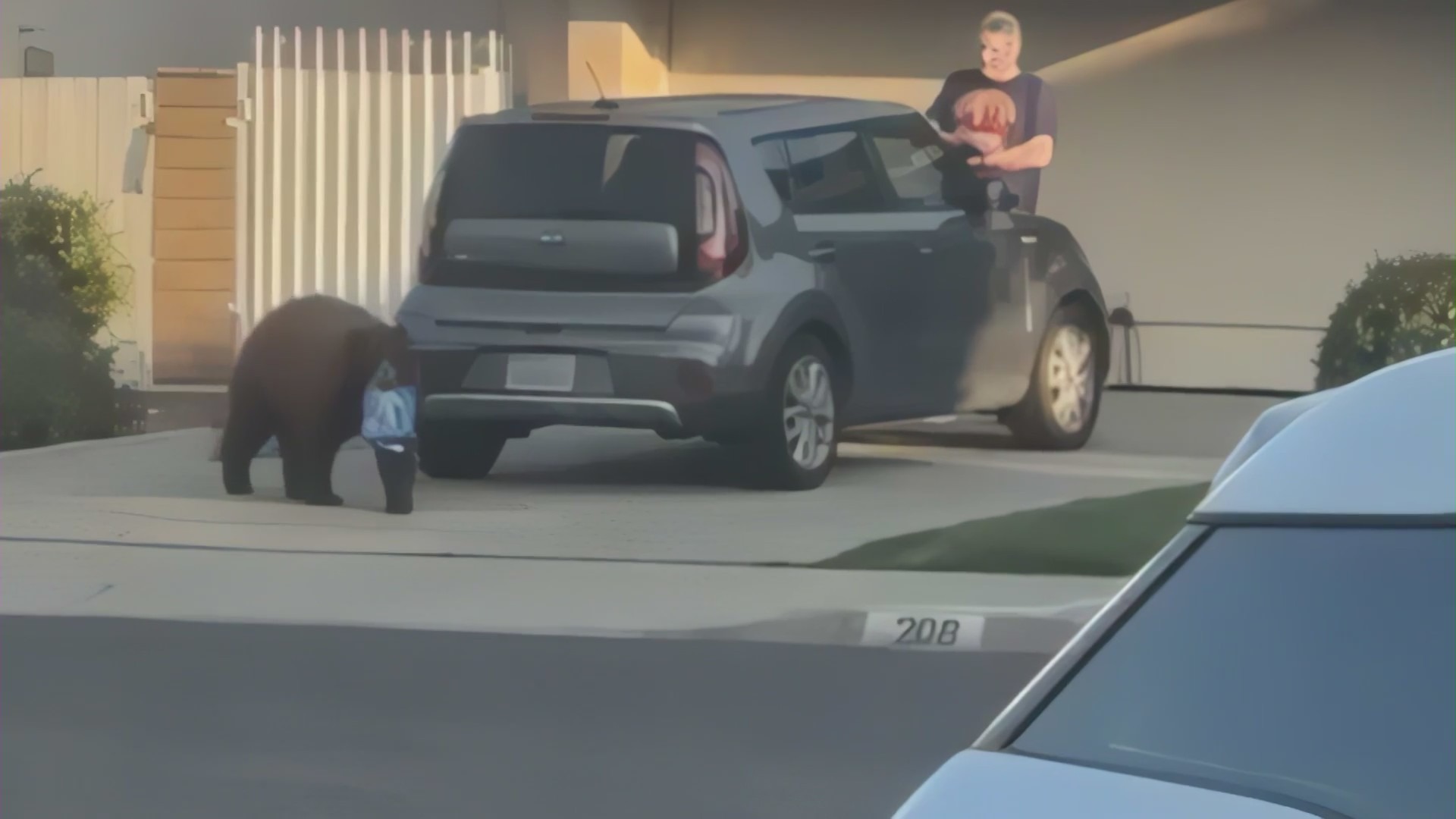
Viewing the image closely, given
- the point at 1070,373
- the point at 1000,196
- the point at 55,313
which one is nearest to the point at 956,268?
the point at 1000,196

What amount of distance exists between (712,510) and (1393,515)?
7.59 meters

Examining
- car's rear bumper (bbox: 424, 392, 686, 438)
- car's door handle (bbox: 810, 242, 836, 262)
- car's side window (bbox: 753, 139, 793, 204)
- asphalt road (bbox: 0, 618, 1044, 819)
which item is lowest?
asphalt road (bbox: 0, 618, 1044, 819)

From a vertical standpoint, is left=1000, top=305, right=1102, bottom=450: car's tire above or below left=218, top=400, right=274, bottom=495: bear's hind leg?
above

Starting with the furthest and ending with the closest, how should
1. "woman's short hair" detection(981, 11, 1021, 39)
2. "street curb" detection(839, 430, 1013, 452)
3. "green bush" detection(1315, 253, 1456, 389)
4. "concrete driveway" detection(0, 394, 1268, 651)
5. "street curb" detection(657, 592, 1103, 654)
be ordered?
"street curb" detection(839, 430, 1013, 452)
"woman's short hair" detection(981, 11, 1021, 39)
"green bush" detection(1315, 253, 1456, 389)
"concrete driveway" detection(0, 394, 1268, 651)
"street curb" detection(657, 592, 1103, 654)

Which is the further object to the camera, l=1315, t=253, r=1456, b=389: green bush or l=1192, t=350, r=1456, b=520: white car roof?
l=1315, t=253, r=1456, b=389: green bush

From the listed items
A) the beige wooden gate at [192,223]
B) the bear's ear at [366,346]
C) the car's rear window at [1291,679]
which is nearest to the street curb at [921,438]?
the bear's ear at [366,346]

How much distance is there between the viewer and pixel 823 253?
9.88 m

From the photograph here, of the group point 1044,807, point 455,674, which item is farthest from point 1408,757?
point 455,674

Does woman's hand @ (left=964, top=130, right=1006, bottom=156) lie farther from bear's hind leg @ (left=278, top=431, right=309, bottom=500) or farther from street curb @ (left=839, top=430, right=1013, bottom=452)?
bear's hind leg @ (left=278, top=431, right=309, bottom=500)

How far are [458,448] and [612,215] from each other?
1.39 m

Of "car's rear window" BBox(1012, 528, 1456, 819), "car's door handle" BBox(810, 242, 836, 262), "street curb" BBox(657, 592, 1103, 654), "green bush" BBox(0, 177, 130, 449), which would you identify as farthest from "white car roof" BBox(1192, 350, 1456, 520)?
"green bush" BBox(0, 177, 130, 449)

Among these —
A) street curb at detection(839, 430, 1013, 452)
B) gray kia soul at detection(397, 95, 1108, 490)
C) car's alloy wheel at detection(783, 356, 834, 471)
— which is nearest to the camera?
gray kia soul at detection(397, 95, 1108, 490)

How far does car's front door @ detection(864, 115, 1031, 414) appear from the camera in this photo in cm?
994

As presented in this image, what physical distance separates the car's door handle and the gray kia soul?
0.4 inches
